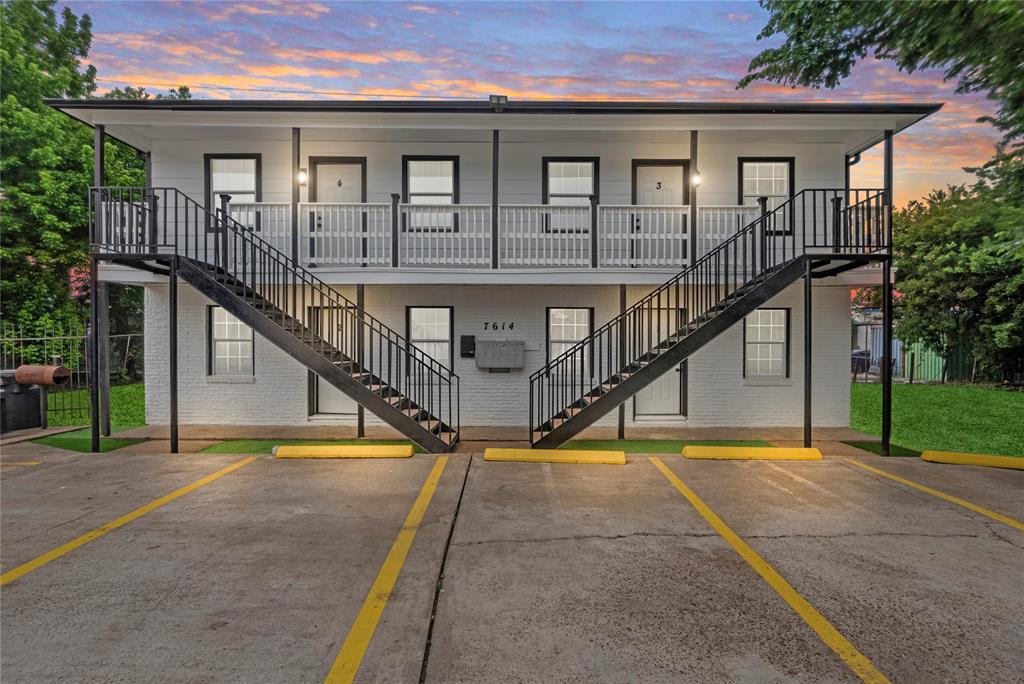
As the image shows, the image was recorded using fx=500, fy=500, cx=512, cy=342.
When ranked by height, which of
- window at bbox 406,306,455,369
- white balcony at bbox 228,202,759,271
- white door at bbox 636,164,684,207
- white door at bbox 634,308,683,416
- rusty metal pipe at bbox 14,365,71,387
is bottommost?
white door at bbox 634,308,683,416

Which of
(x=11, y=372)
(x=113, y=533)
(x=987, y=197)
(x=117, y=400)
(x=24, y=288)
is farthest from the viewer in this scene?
(x=24, y=288)

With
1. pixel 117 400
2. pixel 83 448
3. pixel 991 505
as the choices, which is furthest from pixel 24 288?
pixel 991 505

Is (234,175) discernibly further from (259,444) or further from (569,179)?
(569,179)

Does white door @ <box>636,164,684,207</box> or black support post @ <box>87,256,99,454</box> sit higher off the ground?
white door @ <box>636,164,684,207</box>

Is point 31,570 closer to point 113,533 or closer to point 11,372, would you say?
point 113,533

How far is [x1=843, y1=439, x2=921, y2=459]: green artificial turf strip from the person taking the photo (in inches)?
338

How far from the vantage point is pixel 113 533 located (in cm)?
511

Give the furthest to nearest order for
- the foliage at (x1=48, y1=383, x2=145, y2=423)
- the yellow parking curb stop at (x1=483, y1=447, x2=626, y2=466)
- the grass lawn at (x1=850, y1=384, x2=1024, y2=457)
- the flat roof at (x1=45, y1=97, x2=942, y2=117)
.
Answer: the foliage at (x1=48, y1=383, x2=145, y2=423) → the grass lawn at (x1=850, y1=384, x2=1024, y2=457) → the flat roof at (x1=45, y1=97, x2=942, y2=117) → the yellow parking curb stop at (x1=483, y1=447, x2=626, y2=466)

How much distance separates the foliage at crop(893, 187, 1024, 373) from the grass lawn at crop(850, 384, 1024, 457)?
2.28 meters

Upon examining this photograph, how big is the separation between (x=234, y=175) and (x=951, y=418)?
1756cm

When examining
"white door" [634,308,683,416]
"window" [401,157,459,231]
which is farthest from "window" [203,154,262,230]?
"white door" [634,308,683,416]

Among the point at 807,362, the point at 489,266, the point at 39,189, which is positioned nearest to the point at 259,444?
the point at 489,266

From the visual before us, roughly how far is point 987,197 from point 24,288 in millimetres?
25488

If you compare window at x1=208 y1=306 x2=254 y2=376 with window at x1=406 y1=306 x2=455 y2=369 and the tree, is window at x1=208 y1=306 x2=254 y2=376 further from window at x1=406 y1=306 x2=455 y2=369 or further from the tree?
the tree
